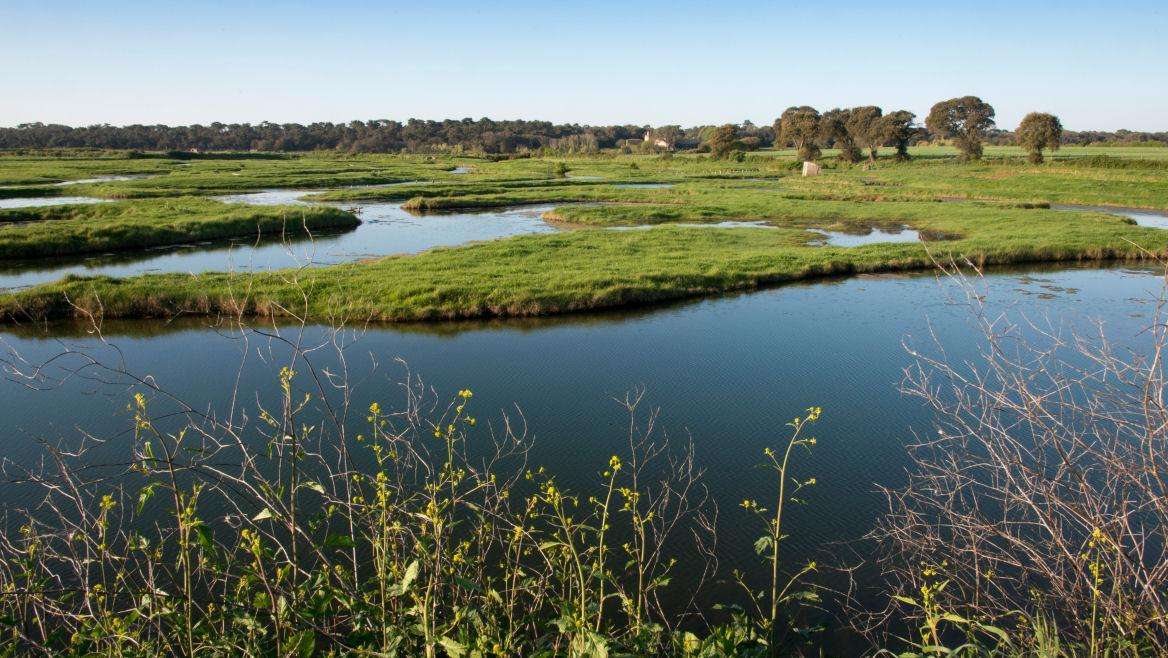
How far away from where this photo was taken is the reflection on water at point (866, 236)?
31.0m

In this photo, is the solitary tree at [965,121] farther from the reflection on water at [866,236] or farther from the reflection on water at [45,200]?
the reflection on water at [45,200]

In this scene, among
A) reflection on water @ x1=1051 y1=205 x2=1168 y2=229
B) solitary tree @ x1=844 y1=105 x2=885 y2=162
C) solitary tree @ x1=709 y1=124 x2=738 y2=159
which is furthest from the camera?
solitary tree @ x1=709 y1=124 x2=738 y2=159

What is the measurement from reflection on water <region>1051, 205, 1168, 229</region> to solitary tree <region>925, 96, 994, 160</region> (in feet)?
83.3

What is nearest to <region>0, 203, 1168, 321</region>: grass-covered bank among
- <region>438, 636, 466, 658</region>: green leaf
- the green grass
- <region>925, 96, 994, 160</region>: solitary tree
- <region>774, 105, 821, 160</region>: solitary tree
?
the green grass

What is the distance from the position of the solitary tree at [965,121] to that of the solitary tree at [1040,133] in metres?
6.53

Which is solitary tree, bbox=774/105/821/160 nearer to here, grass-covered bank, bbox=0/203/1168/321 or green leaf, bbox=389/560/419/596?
grass-covered bank, bbox=0/203/1168/321

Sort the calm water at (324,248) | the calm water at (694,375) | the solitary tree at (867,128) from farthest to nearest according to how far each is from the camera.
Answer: the solitary tree at (867,128) → the calm water at (324,248) → the calm water at (694,375)

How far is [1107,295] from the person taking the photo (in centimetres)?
2119

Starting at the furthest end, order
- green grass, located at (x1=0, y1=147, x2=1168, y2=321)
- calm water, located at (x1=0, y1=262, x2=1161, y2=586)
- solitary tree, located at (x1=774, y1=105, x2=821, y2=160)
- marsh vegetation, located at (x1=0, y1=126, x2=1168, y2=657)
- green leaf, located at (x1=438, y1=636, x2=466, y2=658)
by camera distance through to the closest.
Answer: solitary tree, located at (x1=774, y1=105, x2=821, y2=160), green grass, located at (x1=0, y1=147, x2=1168, y2=321), calm water, located at (x1=0, y1=262, x2=1161, y2=586), marsh vegetation, located at (x1=0, y1=126, x2=1168, y2=657), green leaf, located at (x1=438, y1=636, x2=466, y2=658)

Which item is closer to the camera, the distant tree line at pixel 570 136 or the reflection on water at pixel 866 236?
the reflection on water at pixel 866 236

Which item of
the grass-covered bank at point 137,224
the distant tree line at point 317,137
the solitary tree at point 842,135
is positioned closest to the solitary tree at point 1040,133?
the solitary tree at point 842,135

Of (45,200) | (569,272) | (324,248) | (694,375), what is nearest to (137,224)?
(324,248)

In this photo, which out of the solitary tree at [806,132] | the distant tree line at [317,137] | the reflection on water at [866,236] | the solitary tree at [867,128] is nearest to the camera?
the reflection on water at [866,236]

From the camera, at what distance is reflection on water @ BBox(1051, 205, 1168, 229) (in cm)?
3597
